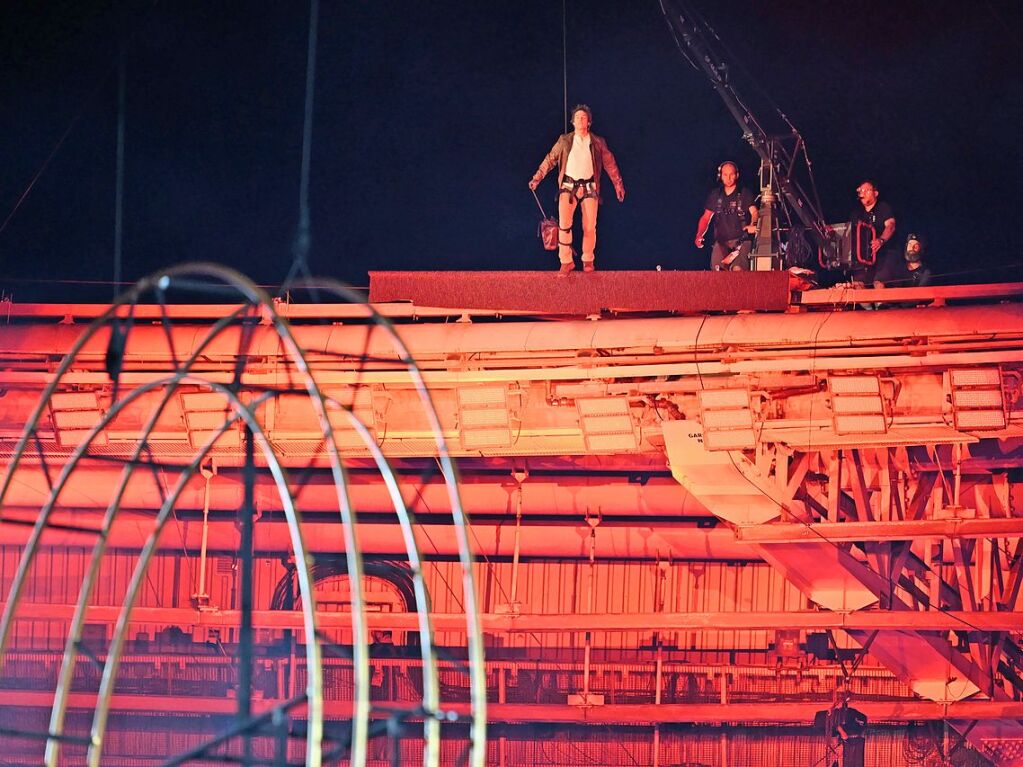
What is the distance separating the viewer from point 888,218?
17250 millimetres

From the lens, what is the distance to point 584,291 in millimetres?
16359

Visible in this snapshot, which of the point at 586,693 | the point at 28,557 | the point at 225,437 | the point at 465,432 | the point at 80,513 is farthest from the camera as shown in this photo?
the point at 80,513

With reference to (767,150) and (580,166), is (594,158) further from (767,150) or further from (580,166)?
(767,150)

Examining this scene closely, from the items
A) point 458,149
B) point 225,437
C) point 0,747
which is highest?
point 458,149

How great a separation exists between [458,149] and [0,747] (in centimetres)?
1126

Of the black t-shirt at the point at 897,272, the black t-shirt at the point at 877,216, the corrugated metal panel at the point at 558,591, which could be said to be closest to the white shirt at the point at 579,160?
the black t-shirt at the point at 877,216

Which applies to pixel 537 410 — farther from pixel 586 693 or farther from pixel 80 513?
pixel 80 513

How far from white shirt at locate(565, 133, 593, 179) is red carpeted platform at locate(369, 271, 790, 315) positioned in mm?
1191


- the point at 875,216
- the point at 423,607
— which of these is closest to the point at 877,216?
the point at 875,216

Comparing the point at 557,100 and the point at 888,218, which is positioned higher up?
the point at 557,100

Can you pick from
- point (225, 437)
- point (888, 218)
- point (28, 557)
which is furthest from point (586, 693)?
point (28, 557)

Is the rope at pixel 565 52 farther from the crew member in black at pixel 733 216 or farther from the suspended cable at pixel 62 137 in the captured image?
the suspended cable at pixel 62 137

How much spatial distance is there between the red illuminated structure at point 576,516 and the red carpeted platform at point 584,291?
37 mm

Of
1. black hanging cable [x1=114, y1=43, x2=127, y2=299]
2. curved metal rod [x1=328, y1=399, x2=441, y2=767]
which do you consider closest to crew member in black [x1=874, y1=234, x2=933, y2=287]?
curved metal rod [x1=328, y1=399, x2=441, y2=767]
